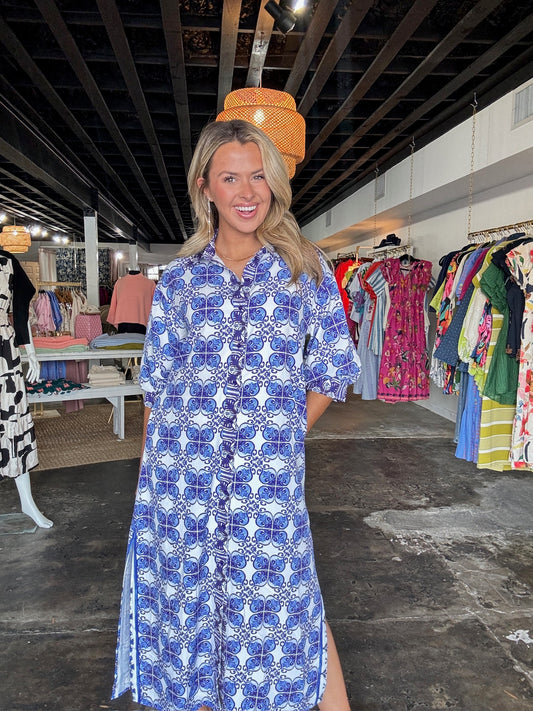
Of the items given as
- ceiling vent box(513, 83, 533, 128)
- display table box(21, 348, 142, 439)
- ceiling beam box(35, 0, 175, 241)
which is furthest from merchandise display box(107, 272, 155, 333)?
ceiling vent box(513, 83, 533, 128)

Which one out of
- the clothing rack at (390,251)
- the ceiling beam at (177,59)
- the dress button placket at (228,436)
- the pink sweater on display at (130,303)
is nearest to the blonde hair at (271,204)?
the dress button placket at (228,436)

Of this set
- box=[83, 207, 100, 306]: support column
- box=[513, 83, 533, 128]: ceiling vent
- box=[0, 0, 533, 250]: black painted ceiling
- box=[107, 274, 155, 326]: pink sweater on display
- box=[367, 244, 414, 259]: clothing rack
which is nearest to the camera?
box=[0, 0, 533, 250]: black painted ceiling

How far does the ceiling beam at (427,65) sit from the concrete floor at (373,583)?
286cm

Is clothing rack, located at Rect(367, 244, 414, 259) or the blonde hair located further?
clothing rack, located at Rect(367, 244, 414, 259)

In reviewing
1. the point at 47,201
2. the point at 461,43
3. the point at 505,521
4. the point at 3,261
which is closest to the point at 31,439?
the point at 3,261

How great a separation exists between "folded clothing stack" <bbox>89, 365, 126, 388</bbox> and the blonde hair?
11.3 feet

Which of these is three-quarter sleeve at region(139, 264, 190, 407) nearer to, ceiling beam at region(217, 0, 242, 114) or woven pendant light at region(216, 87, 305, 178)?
woven pendant light at region(216, 87, 305, 178)

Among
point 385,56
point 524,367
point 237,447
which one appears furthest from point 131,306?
point 237,447

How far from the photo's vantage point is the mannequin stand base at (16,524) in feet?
9.70

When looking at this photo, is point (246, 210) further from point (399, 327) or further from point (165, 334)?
point (399, 327)

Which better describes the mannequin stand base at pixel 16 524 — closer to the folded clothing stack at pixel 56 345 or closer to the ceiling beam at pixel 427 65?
the folded clothing stack at pixel 56 345

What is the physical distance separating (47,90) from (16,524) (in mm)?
3520

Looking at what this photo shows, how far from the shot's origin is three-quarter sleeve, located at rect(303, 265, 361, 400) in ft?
4.27

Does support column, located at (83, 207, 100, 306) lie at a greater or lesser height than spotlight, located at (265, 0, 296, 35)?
lesser
